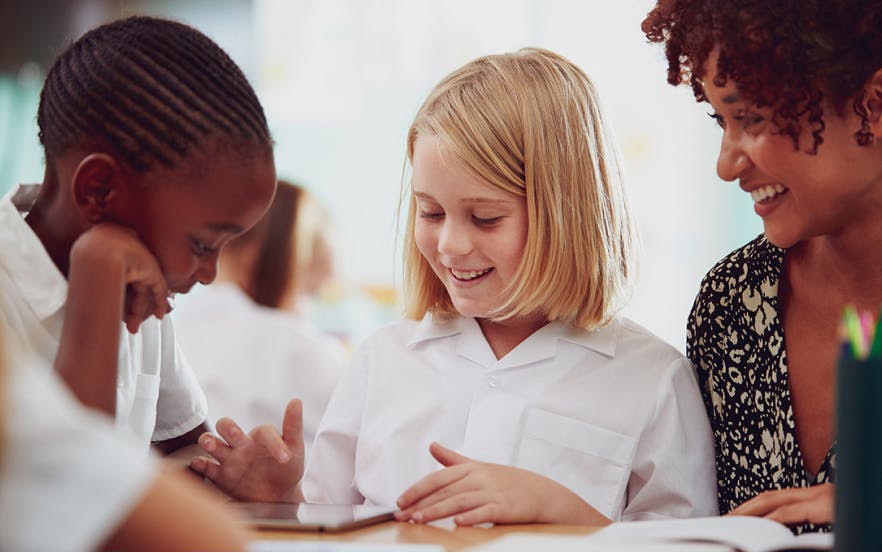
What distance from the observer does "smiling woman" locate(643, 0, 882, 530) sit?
1102 millimetres

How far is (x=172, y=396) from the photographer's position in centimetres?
122

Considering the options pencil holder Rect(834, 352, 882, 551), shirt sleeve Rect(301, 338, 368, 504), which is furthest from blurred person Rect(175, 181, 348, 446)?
pencil holder Rect(834, 352, 882, 551)

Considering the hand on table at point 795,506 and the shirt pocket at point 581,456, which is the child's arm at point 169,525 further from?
the shirt pocket at point 581,456

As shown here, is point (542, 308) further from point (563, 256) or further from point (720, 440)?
point (720, 440)

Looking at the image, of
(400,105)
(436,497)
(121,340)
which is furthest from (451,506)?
(400,105)

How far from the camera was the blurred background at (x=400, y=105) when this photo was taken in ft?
13.0

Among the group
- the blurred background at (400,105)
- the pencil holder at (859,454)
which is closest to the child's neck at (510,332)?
the pencil holder at (859,454)

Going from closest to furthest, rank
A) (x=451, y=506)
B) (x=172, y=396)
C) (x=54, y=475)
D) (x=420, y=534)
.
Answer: (x=54, y=475) < (x=420, y=534) < (x=451, y=506) < (x=172, y=396)

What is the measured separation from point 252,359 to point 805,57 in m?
2.21

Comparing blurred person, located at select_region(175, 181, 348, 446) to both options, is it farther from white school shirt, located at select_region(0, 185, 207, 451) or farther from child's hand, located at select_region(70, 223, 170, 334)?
child's hand, located at select_region(70, 223, 170, 334)

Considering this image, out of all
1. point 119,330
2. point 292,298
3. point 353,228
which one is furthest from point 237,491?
point 353,228

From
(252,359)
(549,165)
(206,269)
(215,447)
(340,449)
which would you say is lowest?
(252,359)

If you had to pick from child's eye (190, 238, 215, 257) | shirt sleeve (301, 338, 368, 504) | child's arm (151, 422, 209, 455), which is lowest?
shirt sleeve (301, 338, 368, 504)

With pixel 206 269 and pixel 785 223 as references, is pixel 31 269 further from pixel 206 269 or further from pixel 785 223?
pixel 785 223
